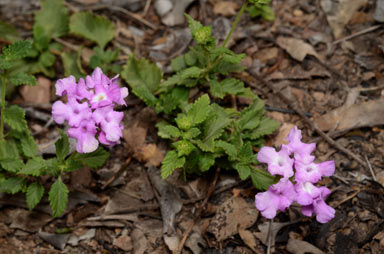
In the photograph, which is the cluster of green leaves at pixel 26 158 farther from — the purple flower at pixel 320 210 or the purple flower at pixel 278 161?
the purple flower at pixel 320 210

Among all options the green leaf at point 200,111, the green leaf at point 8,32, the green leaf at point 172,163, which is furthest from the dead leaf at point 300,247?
the green leaf at point 8,32

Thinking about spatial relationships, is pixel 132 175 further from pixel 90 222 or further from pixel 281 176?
pixel 281 176

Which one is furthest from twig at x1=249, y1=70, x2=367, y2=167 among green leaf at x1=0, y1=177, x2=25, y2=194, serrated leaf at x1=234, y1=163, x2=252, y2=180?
green leaf at x1=0, y1=177, x2=25, y2=194

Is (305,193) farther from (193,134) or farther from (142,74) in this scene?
(142,74)

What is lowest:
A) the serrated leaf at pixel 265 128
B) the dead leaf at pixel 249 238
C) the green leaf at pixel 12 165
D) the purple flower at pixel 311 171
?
the dead leaf at pixel 249 238

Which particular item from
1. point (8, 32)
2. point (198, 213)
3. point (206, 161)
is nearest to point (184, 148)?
point (206, 161)

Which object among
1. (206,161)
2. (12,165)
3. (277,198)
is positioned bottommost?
(12,165)
